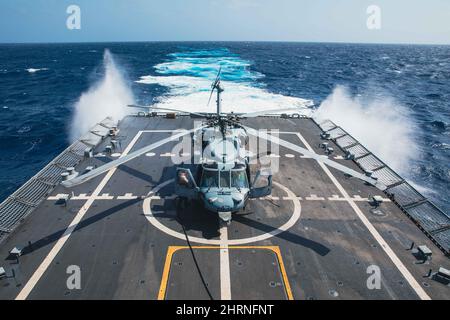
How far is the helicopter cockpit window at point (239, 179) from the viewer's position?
645 inches

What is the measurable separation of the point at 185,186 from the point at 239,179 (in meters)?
3.11

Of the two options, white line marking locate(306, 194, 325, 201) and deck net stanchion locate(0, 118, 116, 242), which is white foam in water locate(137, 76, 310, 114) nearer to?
deck net stanchion locate(0, 118, 116, 242)

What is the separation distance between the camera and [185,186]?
56.0 ft

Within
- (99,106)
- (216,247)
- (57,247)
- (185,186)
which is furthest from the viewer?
(99,106)

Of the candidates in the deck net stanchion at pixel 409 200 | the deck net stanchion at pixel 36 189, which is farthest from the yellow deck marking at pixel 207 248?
the deck net stanchion at pixel 36 189

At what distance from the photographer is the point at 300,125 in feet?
115

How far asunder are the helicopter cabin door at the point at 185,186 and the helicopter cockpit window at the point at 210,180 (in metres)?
0.57

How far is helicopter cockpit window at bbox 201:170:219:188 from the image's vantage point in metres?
16.4

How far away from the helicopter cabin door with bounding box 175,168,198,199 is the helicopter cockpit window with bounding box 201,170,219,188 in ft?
1.88

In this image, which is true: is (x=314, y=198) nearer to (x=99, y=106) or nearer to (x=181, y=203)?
(x=181, y=203)

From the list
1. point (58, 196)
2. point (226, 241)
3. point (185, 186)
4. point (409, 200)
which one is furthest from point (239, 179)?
point (58, 196)

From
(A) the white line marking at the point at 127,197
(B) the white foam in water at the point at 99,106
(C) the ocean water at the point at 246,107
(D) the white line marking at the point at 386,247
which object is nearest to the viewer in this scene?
(D) the white line marking at the point at 386,247

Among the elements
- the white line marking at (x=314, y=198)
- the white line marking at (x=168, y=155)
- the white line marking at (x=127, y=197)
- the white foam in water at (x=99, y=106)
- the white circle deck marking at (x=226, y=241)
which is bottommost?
the white circle deck marking at (x=226, y=241)

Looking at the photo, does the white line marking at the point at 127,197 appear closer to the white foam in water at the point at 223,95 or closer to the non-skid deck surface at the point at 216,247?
the non-skid deck surface at the point at 216,247
